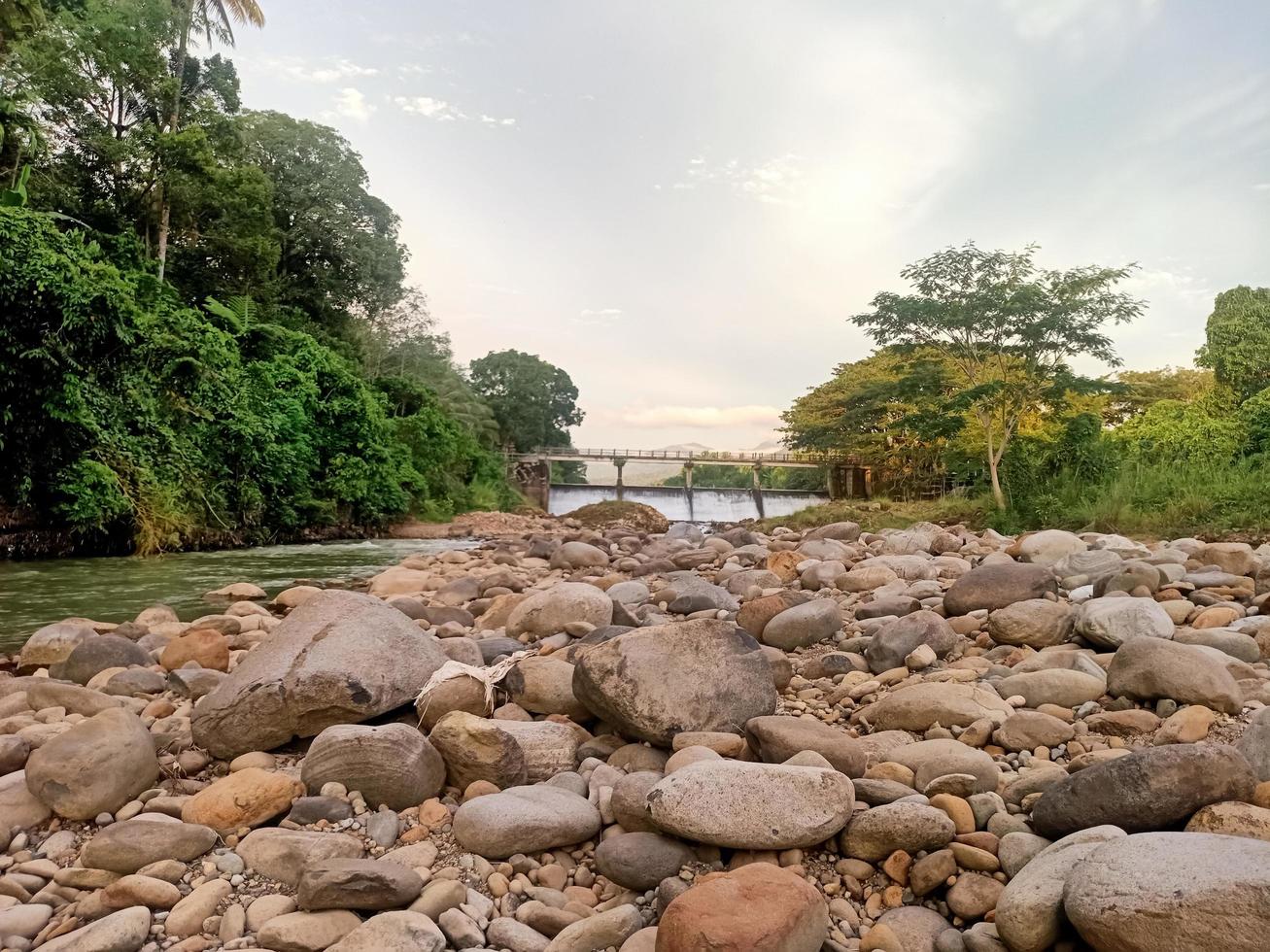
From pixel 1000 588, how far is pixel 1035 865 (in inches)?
116

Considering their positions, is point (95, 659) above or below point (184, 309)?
below

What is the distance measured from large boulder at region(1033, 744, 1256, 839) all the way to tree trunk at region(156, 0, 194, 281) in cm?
1691

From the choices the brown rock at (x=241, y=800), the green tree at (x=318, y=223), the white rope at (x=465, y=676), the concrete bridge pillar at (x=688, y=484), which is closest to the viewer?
the brown rock at (x=241, y=800)

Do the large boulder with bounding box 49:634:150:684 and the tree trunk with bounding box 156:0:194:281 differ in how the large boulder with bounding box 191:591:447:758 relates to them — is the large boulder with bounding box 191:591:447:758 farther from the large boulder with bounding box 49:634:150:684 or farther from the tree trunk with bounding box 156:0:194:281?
the tree trunk with bounding box 156:0:194:281

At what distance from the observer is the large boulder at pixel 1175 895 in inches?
57.8

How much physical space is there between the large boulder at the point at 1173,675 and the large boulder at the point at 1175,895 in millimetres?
1377

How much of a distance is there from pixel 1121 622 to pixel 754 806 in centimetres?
252

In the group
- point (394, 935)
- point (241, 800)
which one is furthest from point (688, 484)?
point (394, 935)

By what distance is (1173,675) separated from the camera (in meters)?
2.88

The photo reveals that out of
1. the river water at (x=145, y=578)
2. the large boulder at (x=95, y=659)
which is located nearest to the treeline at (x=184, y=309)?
the river water at (x=145, y=578)

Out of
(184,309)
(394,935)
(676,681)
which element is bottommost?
(394,935)

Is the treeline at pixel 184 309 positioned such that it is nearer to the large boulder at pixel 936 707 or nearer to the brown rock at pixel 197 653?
the brown rock at pixel 197 653

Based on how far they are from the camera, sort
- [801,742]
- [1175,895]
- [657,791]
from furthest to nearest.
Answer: [801,742], [657,791], [1175,895]

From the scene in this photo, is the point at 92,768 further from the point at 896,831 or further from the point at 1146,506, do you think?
the point at 1146,506
